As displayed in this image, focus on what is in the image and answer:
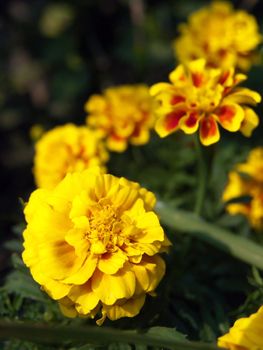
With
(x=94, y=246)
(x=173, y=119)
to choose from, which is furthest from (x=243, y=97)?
(x=94, y=246)

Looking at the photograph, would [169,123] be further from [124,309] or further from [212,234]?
[124,309]

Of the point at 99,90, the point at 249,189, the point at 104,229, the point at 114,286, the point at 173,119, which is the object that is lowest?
the point at 114,286

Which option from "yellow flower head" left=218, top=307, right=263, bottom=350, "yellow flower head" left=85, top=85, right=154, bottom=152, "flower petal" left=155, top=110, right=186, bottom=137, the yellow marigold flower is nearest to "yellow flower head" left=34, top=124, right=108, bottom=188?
"yellow flower head" left=85, top=85, right=154, bottom=152

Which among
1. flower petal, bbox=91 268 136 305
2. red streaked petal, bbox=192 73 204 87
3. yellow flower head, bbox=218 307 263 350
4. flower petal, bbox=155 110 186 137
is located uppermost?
red streaked petal, bbox=192 73 204 87

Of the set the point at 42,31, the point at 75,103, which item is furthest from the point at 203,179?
the point at 42,31

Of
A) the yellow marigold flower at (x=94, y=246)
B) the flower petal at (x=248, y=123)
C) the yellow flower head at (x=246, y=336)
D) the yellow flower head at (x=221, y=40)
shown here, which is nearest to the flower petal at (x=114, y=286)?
the yellow marigold flower at (x=94, y=246)

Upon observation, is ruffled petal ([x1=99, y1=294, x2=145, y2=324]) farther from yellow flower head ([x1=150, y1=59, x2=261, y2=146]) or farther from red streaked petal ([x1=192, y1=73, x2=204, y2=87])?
red streaked petal ([x1=192, y1=73, x2=204, y2=87])

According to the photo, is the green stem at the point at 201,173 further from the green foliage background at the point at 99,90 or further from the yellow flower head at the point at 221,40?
the yellow flower head at the point at 221,40
